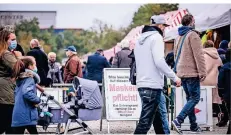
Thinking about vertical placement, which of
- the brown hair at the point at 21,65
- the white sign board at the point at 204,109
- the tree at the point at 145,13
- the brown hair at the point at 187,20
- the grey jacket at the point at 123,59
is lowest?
the white sign board at the point at 204,109

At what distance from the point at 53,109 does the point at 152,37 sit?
8.51ft

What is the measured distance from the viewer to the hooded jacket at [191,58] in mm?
9891

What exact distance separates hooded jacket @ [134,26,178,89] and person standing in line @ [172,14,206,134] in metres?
2.02

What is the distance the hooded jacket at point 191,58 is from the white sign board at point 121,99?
117 centimetres

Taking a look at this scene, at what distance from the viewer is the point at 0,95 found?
7945 millimetres

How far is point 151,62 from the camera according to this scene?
7.88 metres

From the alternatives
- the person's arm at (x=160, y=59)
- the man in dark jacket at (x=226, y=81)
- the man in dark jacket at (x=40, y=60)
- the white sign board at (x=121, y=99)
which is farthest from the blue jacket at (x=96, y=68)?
the person's arm at (x=160, y=59)

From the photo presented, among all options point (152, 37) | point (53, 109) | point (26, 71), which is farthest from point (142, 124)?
point (53, 109)

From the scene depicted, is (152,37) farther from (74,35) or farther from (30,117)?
(74,35)

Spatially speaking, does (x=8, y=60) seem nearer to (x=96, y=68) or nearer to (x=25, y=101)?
(x=25, y=101)

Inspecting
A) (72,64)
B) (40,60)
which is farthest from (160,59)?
(72,64)

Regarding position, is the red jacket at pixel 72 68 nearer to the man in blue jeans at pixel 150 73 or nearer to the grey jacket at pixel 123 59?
the grey jacket at pixel 123 59

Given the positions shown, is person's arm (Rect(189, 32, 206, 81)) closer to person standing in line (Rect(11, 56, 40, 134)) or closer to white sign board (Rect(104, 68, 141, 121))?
white sign board (Rect(104, 68, 141, 121))

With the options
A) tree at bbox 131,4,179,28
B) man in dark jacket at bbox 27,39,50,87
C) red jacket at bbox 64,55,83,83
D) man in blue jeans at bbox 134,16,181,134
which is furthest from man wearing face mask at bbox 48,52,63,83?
tree at bbox 131,4,179,28
